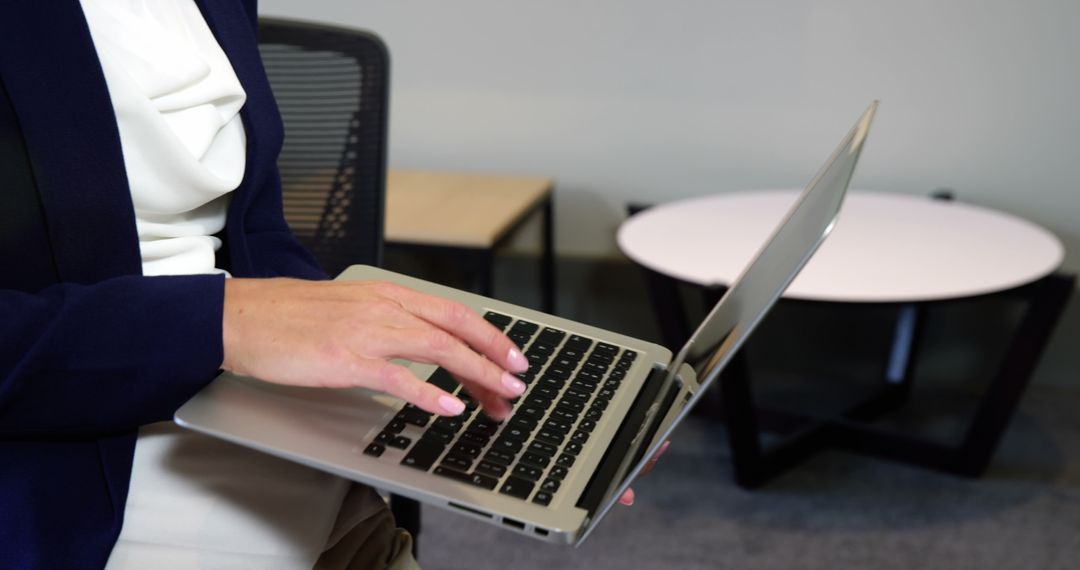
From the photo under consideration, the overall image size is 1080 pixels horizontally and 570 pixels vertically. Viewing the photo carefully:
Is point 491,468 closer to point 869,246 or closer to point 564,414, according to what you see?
point 564,414

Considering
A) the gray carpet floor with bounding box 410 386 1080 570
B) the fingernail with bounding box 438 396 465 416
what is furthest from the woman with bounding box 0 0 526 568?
the gray carpet floor with bounding box 410 386 1080 570

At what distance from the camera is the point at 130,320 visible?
24.5 inches

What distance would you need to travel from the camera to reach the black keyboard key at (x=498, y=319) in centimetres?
83

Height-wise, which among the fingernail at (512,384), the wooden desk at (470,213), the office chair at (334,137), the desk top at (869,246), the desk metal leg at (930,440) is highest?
the fingernail at (512,384)

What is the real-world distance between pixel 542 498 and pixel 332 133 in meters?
0.70

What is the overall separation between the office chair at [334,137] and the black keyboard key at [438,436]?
18.7 inches

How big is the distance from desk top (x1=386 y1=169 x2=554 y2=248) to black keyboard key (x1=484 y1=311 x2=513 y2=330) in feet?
3.50

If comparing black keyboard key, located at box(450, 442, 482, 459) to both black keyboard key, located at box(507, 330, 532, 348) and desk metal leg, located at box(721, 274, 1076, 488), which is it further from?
desk metal leg, located at box(721, 274, 1076, 488)

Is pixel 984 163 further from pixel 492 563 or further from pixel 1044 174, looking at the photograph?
pixel 492 563

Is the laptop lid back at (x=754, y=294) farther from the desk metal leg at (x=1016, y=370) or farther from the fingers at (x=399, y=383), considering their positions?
the desk metal leg at (x=1016, y=370)

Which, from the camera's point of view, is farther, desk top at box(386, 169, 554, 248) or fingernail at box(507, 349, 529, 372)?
desk top at box(386, 169, 554, 248)

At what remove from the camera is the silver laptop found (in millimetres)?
609

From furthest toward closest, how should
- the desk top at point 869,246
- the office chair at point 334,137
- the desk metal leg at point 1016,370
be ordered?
1. the desk metal leg at point 1016,370
2. the desk top at point 869,246
3. the office chair at point 334,137

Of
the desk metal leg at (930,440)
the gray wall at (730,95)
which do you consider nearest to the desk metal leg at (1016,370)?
the desk metal leg at (930,440)
